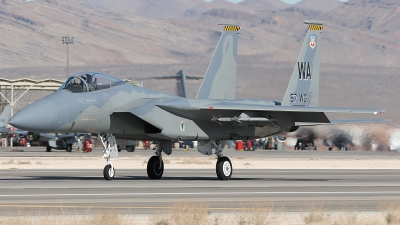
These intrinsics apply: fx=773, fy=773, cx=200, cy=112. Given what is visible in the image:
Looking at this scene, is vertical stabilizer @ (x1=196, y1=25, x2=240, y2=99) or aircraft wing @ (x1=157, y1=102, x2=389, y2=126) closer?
aircraft wing @ (x1=157, y1=102, x2=389, y2=126)

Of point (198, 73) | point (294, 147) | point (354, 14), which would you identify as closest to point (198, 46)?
point (354, 14)

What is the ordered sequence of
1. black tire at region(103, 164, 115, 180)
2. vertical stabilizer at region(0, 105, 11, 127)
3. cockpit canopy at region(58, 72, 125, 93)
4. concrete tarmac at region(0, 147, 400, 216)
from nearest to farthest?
concrete tarmac at region(0, 147, 400, 216), cockpit canopy at region(58, 72, 125, 93), black tire at region(103, 164, 115, 180), vertical stabilizer at region(0, 105, 11, 127)

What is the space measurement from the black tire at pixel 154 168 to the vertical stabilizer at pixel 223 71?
3014 millimetres

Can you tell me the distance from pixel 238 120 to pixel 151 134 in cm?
227

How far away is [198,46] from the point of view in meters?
200

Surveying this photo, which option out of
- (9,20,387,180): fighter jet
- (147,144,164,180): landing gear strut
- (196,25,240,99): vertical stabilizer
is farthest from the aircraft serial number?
(147,144,164,180): landing gear strut

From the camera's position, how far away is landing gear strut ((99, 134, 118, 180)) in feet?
63.7

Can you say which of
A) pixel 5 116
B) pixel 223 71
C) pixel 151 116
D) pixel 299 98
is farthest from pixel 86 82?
pixel 5 116

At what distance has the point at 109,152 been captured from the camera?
19.4 metres

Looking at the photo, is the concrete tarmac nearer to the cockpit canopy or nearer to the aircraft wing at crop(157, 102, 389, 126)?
the aircraft wing at crop(157, 102, 389, 126)

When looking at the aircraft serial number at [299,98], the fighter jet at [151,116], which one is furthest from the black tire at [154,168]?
the aircraft serial number at [299,98]

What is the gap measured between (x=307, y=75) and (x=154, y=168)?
5.88 m

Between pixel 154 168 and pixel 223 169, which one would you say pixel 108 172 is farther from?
pixel 223 169

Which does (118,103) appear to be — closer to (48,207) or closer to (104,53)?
(48,207)
